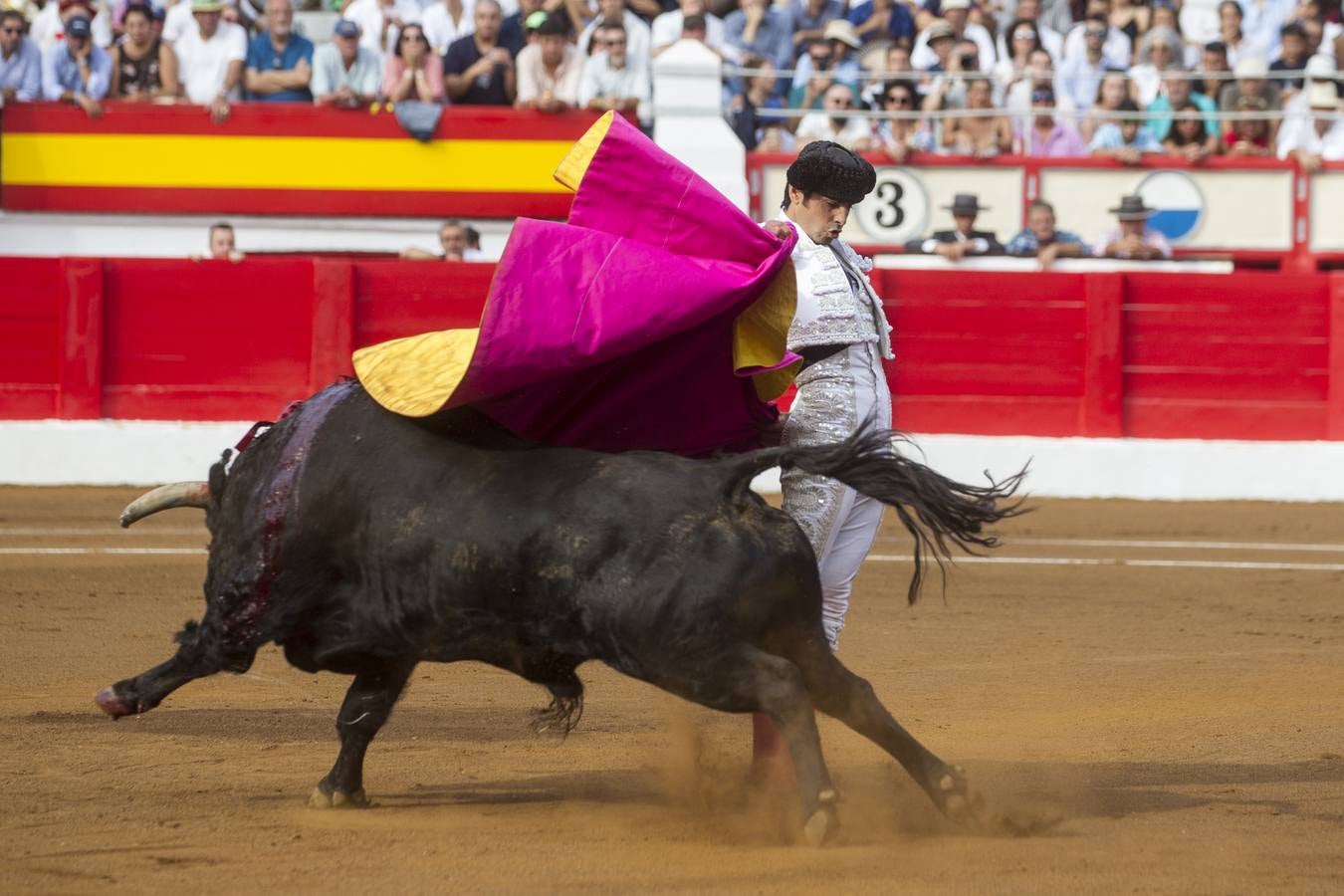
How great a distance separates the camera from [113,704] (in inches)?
145

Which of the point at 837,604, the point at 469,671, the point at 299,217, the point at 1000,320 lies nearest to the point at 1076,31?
the point at 1000,320

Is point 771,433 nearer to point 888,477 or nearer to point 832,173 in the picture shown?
point 888,477

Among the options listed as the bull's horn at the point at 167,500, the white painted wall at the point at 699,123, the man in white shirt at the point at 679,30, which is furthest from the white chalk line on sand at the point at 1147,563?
the man in white shirt at the point at 679,30

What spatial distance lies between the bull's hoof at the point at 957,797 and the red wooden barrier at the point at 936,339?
654 centimetres

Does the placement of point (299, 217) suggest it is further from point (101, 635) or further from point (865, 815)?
point (865, 815)

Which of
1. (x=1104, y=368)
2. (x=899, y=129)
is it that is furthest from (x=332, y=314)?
(x=1104, y=368)

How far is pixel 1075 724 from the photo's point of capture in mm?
4707

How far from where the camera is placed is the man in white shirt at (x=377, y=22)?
11672 mm

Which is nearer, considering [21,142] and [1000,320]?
[1000,320]

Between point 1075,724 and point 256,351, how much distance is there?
20.5ft

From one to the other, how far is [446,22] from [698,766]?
863 cm

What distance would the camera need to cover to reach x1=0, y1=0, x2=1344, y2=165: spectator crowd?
1132 cm

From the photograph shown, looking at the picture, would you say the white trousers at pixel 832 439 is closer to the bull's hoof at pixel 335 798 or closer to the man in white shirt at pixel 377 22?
the bull's hoof at pixel 335 798

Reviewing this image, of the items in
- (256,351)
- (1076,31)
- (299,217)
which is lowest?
(256,351)
